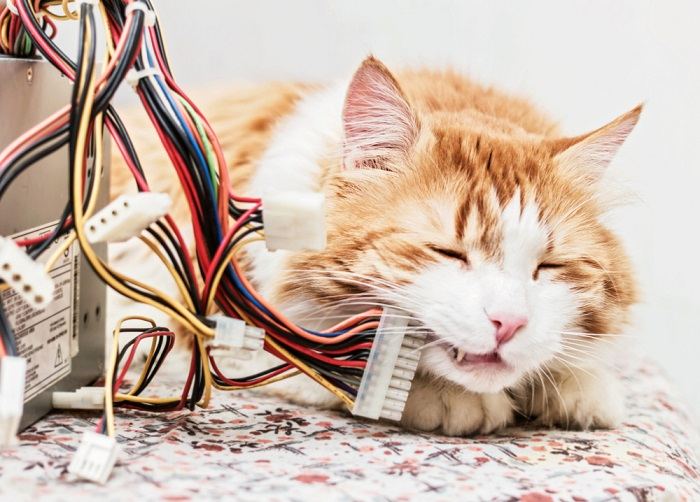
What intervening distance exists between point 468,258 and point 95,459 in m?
0.48

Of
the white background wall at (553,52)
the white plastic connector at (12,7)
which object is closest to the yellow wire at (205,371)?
the white plastic connector at (12,7)

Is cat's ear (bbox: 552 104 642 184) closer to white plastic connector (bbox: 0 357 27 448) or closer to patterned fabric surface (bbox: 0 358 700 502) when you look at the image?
patterned fabric surface (bbox: 0 358 700 502)

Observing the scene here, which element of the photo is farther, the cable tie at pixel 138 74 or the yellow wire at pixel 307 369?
the yellow wire at pixel 307 369

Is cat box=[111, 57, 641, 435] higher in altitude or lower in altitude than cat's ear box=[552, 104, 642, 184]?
lower

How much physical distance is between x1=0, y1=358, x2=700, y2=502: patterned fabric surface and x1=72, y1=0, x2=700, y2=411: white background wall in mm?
1094

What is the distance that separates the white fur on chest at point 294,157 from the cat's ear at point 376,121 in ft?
0.17

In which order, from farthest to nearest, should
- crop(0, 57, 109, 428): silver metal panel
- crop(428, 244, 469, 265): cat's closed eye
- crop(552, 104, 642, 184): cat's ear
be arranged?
1. crop(552, 104, 642, 184): cat's ear
2. crop(428, 244, 469, 265): cat's closed eye
3. crop(0, 57, 109, 428): silver metal panel

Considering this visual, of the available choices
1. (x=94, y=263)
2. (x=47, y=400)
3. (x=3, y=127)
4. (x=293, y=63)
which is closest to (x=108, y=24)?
(x=3, y=127)

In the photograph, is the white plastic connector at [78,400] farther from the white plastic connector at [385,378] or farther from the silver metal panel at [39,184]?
the white plastic connector at [385,378]

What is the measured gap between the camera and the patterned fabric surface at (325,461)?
77 centimetres

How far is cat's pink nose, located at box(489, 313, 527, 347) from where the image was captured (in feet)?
3.02

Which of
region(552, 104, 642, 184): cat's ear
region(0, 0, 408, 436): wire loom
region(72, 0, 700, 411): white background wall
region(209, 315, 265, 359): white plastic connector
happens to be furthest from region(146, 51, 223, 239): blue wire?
region(72, 0, 700, 411): white background wall

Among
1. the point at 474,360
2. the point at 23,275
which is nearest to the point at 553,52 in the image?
the point at 474,360

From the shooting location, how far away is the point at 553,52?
6.70ft
